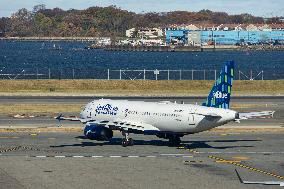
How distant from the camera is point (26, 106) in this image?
115 metres

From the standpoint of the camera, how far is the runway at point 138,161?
192 feet

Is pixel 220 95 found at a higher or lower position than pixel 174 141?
higher

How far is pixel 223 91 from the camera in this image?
2886 inches

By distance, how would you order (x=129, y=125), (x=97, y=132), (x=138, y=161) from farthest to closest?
1. (x=97, y=132)
2. (x=129, y=125)
3. (x=138, y=161)

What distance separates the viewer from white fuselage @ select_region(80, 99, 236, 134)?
7150 cm

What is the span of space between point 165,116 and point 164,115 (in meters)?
0.18

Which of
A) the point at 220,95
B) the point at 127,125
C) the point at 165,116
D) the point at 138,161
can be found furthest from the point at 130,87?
the point at 138,161

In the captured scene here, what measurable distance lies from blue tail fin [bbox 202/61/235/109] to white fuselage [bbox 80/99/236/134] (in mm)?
1233

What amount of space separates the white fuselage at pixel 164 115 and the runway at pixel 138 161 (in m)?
2.46

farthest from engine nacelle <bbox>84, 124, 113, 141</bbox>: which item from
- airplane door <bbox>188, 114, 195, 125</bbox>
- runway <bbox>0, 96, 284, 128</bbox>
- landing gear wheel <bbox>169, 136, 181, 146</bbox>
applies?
runway <bbox>0, 96, 284, 128</bbox>

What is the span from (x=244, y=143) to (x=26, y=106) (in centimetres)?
4425

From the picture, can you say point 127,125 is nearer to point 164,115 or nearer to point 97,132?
point 97,132

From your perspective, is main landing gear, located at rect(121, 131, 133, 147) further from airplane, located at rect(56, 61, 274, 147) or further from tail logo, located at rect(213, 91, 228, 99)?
tail logo, located at rect(213, 91, 228, 99)

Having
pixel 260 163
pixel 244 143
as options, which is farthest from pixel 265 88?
pixel 260 163
